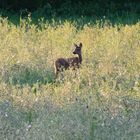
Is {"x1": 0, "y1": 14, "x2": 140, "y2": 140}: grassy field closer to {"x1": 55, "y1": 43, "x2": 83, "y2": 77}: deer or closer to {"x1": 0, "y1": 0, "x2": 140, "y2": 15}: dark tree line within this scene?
{"x1": 55, "y1": 43, "x2": 83, "y2": 77}: deer

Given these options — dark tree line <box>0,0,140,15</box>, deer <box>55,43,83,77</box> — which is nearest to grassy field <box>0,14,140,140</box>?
deer <box>55,43,83,77</box>

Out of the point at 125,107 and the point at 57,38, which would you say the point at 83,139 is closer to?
the point at 125,107

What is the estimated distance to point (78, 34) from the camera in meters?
10.9

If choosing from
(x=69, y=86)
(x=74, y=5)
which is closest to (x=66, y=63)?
(x=69, y=86)

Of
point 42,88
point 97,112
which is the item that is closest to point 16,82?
point 42,88

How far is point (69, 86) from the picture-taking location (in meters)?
7.32

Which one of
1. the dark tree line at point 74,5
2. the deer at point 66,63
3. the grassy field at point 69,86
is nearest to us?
the grassy field at point 69,86

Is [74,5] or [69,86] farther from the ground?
[74,5]

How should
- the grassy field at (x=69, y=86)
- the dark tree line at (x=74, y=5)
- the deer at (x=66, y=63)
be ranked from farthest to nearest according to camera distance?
the dark tree line at (x=74, y=5) → the deer at (x=66, y=63) → the grassy field at (x=69, y=86)

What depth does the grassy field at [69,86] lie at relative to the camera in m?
6.04

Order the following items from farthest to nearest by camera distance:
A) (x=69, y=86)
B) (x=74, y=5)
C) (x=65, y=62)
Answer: (x=74, y=5), (x=65, y=62), (x=69, y=86)

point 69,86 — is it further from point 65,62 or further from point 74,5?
point 74,5

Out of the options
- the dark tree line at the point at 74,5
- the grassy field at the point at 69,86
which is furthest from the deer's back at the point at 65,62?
the dark tree line at the point at 74,5

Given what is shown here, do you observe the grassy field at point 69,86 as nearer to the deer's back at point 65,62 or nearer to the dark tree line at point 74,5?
the deer's back at point 65,62
